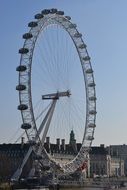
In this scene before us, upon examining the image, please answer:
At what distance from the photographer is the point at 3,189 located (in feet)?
137

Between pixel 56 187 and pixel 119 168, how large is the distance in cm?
6560

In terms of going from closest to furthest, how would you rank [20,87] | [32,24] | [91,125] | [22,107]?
[22,107], [20,87], [32,24], [91,125]

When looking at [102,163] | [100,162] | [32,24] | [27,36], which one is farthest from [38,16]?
[102,163]

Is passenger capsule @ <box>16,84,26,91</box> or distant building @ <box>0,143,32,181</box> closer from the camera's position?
passenger capsule @ <box>16,84,26,91</box>

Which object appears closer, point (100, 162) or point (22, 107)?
point (22, 107)

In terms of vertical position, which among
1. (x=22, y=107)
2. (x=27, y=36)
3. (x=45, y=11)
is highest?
(x=45, y=11)

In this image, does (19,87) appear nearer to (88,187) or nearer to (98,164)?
(88,187)

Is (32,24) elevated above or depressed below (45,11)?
below

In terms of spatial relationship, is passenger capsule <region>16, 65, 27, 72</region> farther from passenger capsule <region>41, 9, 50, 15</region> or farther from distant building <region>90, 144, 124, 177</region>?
distant building <region>90, 144, 124, 177</region>

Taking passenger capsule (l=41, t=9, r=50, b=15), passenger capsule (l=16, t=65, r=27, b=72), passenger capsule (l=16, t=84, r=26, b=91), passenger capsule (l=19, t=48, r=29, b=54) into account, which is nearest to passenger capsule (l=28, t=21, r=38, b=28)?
passenger capsule (l=41, t=9, r=50, b=15)

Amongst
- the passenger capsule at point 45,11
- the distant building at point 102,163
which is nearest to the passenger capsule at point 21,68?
the passenger capsule at point 45,11

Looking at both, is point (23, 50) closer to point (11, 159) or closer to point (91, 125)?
point (91, 125)

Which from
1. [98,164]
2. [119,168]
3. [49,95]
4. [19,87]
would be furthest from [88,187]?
[119,168]

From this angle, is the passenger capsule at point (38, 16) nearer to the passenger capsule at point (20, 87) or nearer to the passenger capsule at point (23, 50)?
the passenger capsule at point (23, 50)
